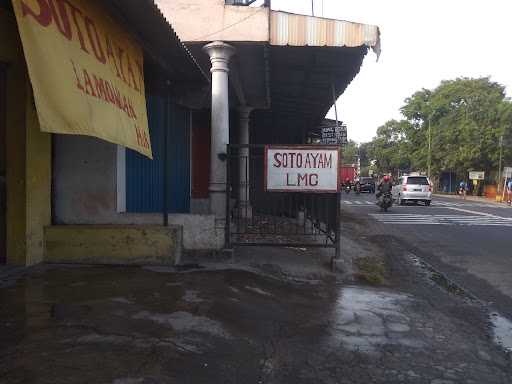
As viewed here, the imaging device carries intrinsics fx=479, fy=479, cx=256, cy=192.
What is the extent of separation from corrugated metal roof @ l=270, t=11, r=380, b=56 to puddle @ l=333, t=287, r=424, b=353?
369 centimetres

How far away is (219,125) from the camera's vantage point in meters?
7.62

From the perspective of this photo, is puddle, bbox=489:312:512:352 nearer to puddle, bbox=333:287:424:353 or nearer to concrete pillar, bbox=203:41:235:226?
puddle, bbox=333:287:424:353

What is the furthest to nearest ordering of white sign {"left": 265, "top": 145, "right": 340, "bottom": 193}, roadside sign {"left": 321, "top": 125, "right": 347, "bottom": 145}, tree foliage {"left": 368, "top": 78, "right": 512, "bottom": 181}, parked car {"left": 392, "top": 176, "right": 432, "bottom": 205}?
tree foliage {"left": 368, "top": 78, "right": 512, "bottom": 181}, parked car {"left": 392, "top": 176, "right": 432, "bottom": 205}, roadside sign {"left": 321, "top": 125, "right": 347, "bottom": 145}, white sign {"left": 265, "top": 145, "right": 340, "bottom": 193}

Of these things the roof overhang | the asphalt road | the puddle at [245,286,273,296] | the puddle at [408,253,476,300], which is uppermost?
the roof overhang

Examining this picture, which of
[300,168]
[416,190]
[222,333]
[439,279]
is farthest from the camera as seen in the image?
[416,190]

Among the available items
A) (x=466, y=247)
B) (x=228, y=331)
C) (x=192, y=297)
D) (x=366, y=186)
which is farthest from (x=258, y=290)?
(x=366, y=186)

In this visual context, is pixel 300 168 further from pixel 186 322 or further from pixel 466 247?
pixel 466 247

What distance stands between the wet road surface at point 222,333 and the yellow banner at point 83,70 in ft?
5.10

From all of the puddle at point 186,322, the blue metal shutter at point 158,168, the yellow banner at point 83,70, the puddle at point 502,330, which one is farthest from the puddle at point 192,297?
the puddle at point 502,330

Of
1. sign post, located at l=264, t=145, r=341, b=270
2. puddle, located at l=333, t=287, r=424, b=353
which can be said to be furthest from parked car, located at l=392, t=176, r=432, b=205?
puddle, located at l=333, t=287, r=424, b=353

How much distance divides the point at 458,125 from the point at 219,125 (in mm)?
45185

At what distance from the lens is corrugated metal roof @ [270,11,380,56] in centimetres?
727

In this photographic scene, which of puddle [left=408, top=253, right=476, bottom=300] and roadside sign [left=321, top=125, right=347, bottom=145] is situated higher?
roadside sign [left=321, top=125, right=347, bottom=145]

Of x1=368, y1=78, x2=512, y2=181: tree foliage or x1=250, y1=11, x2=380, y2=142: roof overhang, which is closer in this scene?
x1=250, y1=11, x2=380, y2=142: roof overhang
